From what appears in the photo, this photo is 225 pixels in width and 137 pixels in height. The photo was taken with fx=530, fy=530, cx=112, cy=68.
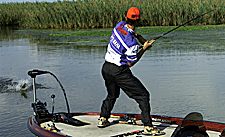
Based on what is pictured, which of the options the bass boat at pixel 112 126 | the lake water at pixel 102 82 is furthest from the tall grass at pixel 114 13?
the bass boat at pixel 112 126

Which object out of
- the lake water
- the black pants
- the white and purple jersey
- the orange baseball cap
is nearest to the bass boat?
the black pants

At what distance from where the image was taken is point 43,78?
510 inches

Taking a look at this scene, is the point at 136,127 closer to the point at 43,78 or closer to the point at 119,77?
the point at 119,77

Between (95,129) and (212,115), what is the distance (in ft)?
8.51

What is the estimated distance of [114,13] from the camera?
98.6ft

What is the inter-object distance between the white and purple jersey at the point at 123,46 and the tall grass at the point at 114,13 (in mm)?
21923

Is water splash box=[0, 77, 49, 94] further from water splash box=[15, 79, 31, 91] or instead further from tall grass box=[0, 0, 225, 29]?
tall grass box=[0, 0, 225, 29]

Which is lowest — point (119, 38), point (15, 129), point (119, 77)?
point (15, 129)

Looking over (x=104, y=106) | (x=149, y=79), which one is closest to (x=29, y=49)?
(x=149, y=79)

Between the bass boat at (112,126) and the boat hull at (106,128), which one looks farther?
the boat hull at (106,128)

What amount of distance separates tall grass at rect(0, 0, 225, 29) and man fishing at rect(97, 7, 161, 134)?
21.9 m

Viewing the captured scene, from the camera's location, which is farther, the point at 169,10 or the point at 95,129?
→ the point at 169,10

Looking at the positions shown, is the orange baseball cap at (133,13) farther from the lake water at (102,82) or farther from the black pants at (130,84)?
the lake water at (102,82)

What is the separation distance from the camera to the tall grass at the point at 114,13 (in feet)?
93.4
